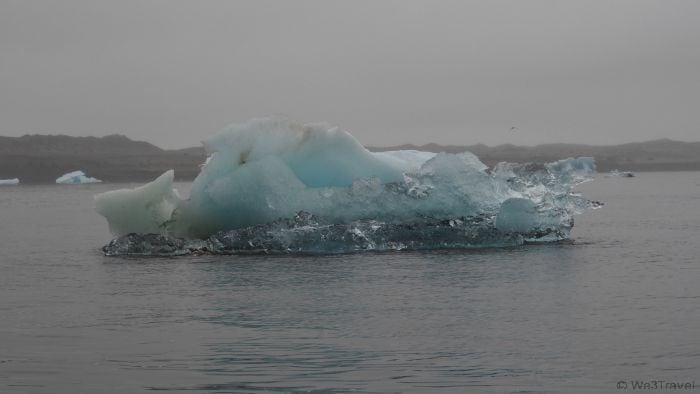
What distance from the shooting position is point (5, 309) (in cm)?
1203

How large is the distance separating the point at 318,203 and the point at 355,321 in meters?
6.62

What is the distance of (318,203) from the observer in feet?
57.1

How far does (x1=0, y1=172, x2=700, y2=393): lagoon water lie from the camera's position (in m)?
8.32

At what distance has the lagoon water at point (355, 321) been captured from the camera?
8320mm

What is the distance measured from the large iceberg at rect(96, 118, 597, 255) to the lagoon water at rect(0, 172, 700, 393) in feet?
2.30

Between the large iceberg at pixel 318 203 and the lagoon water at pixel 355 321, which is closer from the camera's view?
the lagoon water at pixel 355 321

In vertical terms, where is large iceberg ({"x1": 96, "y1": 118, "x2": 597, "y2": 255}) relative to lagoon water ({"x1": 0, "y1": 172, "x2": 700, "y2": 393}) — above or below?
above

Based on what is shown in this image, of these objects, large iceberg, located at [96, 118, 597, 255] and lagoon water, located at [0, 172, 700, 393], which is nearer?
lagoon water, located at [0, 172, 700, 393]

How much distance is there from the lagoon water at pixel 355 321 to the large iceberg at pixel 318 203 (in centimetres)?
70

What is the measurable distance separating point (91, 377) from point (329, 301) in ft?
14.2

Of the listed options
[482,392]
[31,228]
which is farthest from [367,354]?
[31,228]

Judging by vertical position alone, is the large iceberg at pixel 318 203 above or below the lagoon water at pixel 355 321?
above

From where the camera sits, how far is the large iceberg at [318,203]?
686 inches

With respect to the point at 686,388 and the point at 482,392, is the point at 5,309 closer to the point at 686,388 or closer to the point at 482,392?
the point at 482,392
